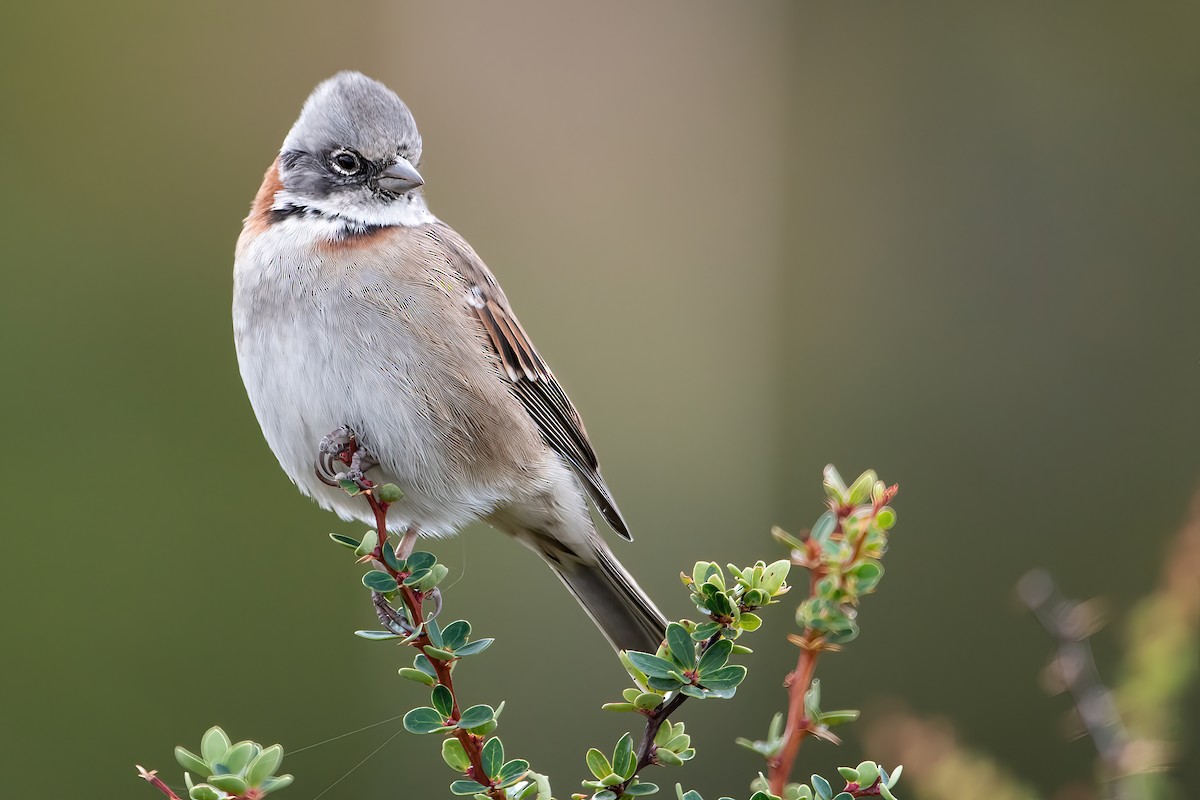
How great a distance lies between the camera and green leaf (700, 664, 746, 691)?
1466 mm

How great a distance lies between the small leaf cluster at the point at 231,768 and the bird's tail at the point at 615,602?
1.64m

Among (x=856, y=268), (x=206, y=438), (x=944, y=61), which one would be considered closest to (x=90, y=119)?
(x=206, y=438)

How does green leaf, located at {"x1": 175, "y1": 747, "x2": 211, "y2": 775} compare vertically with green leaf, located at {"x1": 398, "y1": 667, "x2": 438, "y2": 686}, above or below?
above

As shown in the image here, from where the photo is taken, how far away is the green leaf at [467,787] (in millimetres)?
1440

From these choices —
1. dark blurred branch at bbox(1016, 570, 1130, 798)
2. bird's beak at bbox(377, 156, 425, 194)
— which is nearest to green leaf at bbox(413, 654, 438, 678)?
dark blurred branch at bbox(1016, 570, 1130, 798)

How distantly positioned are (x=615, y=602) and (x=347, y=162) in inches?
53.8

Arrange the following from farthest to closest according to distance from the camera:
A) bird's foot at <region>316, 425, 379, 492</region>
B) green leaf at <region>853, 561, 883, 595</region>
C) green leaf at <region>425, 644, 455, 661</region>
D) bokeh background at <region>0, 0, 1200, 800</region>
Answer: bokeh background at <region>0, 0, 1200, 800</region>
bird's foot at <region>316, 425, 379, 492</region>
green leaf at <region>425, 644, 455, 661</region>
green leaf at <region>853, 561, 883, 595</region>

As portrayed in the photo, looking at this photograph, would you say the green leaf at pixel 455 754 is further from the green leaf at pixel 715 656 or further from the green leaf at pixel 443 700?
the green leaf at pixel 715 656

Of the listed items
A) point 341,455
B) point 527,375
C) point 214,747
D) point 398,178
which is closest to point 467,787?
point 214,747

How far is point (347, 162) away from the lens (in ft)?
10.6

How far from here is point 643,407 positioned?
22.9 feet

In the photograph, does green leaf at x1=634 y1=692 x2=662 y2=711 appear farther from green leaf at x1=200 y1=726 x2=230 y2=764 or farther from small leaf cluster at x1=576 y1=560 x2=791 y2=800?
green leaf at x1=200 y1=726 x2=230 y2=764

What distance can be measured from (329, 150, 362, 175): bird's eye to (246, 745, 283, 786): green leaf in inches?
82.7

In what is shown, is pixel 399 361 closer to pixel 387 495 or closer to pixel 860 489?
pixel 387 495
